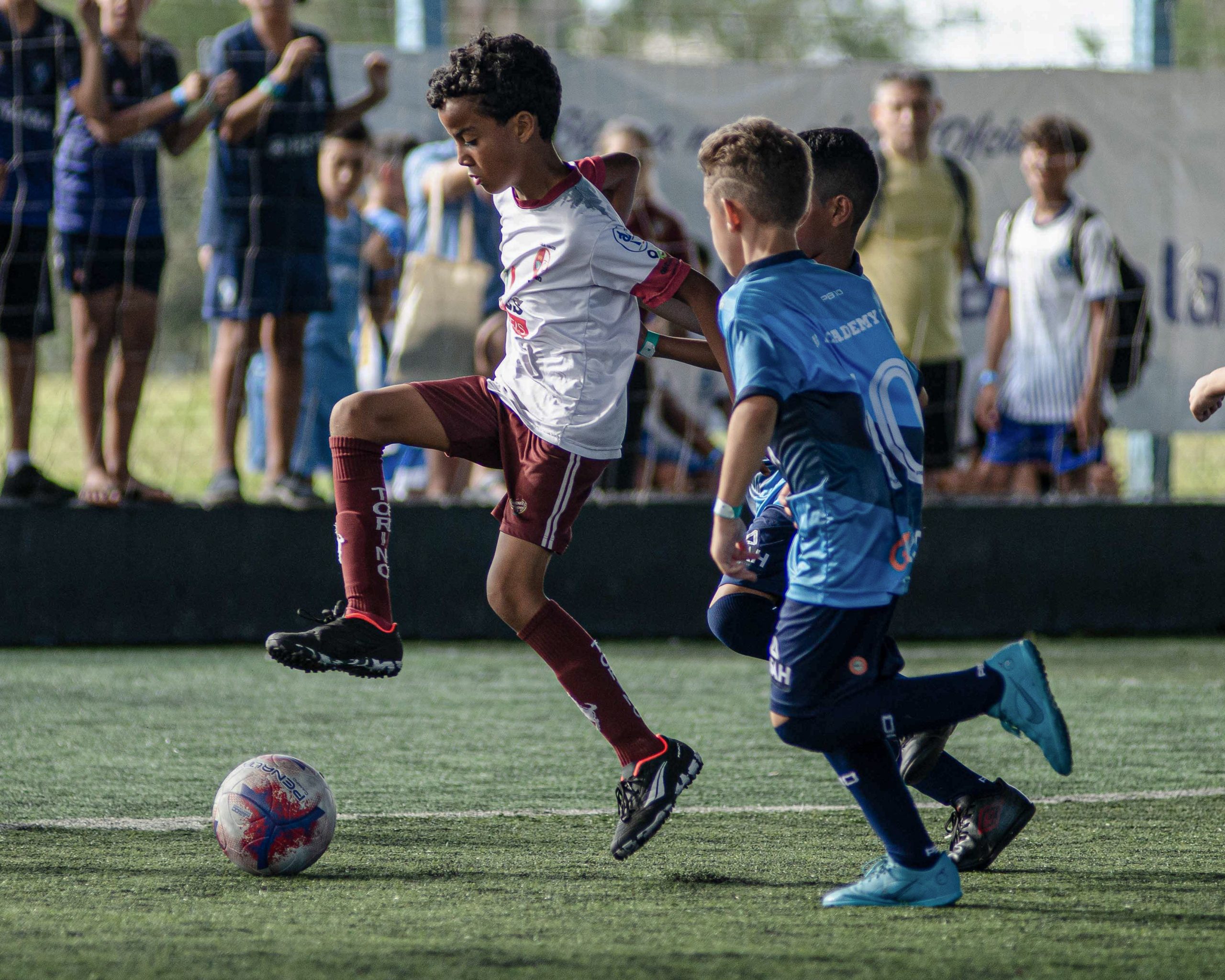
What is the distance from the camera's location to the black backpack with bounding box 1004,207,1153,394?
852cm

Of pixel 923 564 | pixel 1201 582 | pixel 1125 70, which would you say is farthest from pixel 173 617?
pixel 1125 70

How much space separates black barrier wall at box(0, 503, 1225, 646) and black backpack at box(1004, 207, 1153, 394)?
0.85 meters

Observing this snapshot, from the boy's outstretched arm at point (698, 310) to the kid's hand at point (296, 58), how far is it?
3.89m

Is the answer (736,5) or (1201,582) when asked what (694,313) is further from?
(736,5)

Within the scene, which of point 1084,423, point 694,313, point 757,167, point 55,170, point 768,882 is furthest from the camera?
point 1084,423

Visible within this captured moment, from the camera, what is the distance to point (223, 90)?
7.20m

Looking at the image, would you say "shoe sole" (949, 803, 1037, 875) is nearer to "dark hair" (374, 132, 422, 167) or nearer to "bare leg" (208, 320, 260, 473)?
"bare leg" (208, 320, 260, 473)

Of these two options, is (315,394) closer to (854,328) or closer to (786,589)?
(786,589)

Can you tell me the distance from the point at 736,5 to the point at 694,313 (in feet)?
35.0

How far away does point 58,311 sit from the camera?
7.81 meters

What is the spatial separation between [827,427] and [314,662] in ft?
4.17

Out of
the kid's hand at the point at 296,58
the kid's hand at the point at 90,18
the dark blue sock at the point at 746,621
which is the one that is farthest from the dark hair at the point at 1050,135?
the dark blue sock at the point at 746,621

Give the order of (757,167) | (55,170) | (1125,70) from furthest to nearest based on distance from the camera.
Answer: (1125,70) → (55,170) → (757,167)

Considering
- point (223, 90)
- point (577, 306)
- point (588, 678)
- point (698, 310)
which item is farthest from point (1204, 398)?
point (223, 90)
